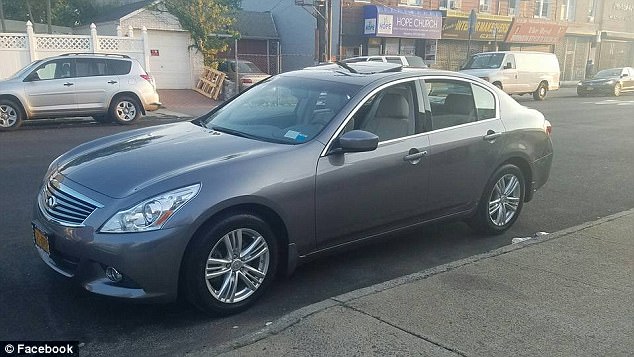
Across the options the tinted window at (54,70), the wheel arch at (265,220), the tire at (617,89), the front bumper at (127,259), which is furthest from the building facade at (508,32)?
the front bumper at (127,259)

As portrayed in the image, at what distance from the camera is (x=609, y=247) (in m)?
4.82

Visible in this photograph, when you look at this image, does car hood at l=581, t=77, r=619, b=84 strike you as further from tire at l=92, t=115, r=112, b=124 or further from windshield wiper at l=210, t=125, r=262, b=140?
windshield wiper at l=210, t=125, r=262, b=140

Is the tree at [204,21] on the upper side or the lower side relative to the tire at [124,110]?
upper

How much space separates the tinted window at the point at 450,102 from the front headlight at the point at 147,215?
2495 millimetres

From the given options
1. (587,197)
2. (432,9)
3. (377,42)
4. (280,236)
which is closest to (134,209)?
(280,236)

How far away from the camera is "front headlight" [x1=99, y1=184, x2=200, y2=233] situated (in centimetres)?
329

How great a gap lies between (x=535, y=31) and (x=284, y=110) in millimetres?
32404

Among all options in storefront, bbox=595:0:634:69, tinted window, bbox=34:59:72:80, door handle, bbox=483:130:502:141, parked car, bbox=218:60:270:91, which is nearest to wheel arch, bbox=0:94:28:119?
tinted window, bbox=34:59:72:80

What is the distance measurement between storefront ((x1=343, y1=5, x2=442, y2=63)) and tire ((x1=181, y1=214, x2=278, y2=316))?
23.3 meters

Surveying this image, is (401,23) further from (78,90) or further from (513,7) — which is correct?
(78,90)

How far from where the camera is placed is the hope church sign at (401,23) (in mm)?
25672

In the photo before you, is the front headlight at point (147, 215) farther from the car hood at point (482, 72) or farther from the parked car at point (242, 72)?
the car hood at point (482, 72)

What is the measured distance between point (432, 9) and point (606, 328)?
27.4m

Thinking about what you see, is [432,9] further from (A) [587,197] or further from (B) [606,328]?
(B) [606,328]
